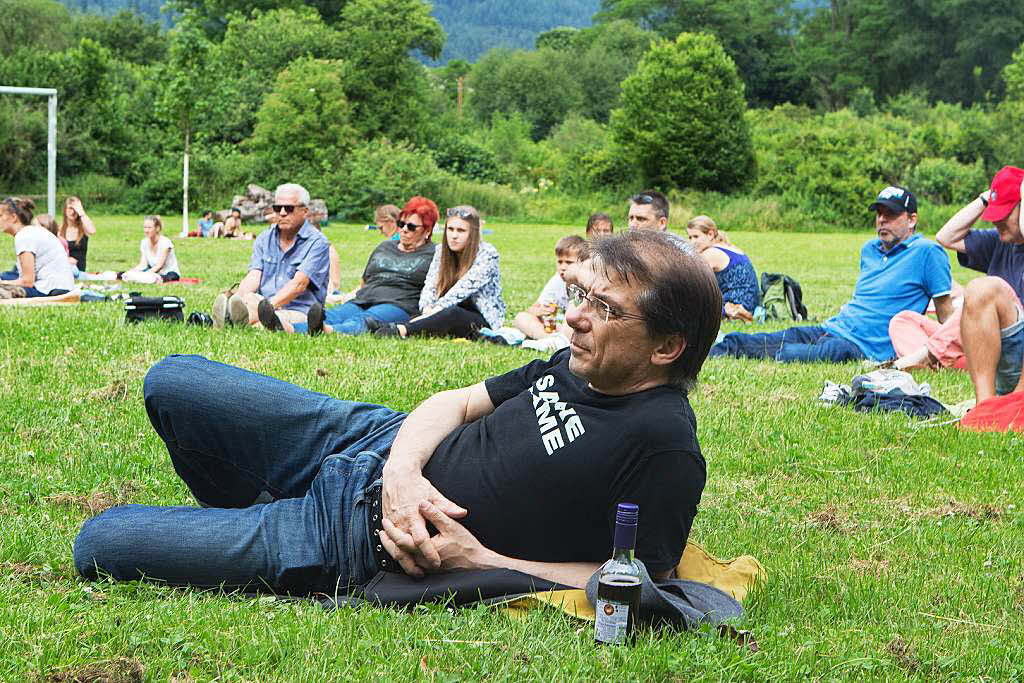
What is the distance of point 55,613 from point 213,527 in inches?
19.7

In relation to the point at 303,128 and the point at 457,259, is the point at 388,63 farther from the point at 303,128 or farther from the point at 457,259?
the point at 457,259

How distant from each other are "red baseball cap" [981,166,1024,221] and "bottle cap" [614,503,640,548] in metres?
5.10

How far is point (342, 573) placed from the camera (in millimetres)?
3496

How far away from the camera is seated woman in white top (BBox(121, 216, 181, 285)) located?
1580cm

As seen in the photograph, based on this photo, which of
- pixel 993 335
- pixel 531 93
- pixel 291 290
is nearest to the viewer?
pixel 993 335

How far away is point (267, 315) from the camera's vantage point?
9.27 meters

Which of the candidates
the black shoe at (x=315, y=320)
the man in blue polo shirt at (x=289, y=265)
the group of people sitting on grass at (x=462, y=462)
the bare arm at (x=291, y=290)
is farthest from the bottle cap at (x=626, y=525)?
the bare arm at (x=291, y=290)

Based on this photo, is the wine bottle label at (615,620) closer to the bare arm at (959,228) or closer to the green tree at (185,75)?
the bare arm at (959,228)

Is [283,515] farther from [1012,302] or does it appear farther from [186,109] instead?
[186,109]

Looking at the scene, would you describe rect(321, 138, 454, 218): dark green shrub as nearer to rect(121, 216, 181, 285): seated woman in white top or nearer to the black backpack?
rect(121, 216, 181, 285): seated woman in white top

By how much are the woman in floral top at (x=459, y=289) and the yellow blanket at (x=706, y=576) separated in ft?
20.1

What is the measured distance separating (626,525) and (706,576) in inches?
32.9

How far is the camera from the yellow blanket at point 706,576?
331cm

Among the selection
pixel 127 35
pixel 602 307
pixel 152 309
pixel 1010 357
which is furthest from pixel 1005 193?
pixel 127 35
